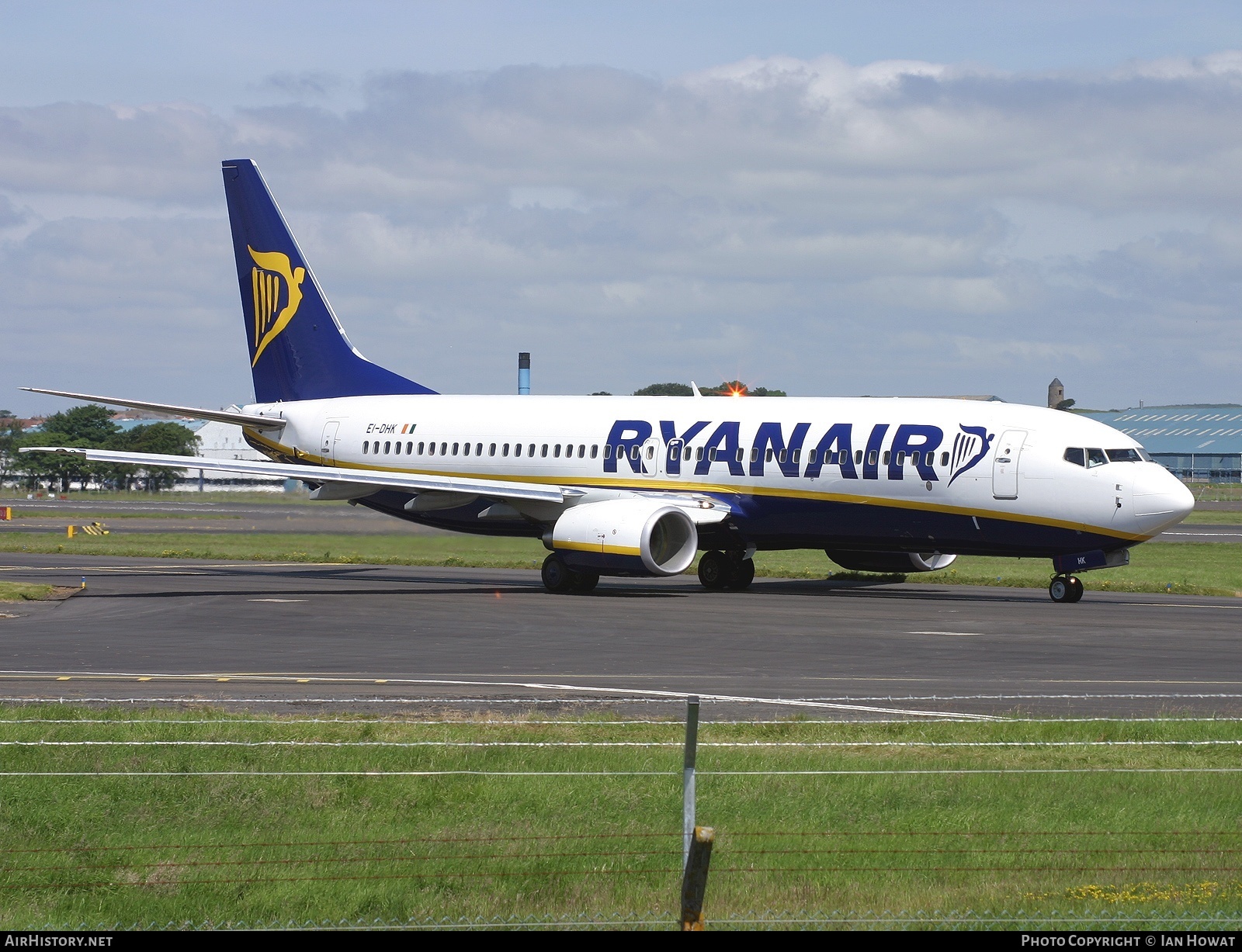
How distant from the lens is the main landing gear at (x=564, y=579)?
36.7m

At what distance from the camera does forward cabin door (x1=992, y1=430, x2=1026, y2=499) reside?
3316 centimetres

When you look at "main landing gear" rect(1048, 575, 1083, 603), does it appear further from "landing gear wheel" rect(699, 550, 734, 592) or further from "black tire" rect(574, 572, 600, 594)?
"black tire" rect(574, 572, 600, 594)

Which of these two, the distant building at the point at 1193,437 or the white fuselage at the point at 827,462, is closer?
the white fuselage at the point at 827,462

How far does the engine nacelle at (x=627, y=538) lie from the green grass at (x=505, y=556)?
4994 millimetres

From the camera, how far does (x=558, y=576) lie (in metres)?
36.8

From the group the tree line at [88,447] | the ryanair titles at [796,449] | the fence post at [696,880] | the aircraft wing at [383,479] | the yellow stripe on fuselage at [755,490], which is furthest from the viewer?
the tree line at [88,447]

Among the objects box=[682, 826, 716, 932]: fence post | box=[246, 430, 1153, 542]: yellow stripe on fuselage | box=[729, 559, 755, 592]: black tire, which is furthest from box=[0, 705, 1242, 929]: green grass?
box=[729, 559, 755, 592]: black tire

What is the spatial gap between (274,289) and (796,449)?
739 inches

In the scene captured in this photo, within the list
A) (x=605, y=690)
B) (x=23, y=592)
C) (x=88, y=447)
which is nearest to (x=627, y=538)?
(x=23, y=592)

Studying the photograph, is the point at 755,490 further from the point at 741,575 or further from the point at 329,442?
the point at 329,442

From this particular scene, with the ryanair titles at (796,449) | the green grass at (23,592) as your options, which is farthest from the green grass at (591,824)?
the green grass at (23,592)

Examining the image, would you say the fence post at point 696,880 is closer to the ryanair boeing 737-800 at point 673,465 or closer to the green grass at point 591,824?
the green grass at point 591,824

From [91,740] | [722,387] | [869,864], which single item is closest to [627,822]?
[869,864]

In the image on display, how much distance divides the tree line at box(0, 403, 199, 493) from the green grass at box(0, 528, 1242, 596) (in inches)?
2449
